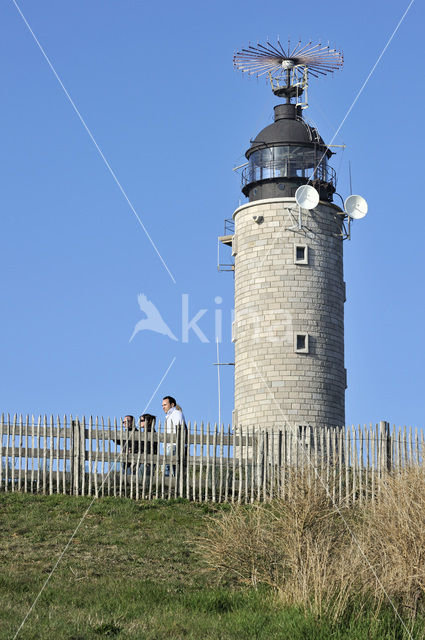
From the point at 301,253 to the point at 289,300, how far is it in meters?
1.61

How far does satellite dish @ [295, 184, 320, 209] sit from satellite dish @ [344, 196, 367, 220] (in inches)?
62.1

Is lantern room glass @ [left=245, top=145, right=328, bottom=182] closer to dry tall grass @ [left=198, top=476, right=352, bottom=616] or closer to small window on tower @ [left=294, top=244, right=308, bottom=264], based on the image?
small window on tower @ [left=294, top=244, right=308, bottom=264]

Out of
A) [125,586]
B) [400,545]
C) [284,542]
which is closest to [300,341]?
[284,542]

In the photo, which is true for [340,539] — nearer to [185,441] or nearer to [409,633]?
[409,633]

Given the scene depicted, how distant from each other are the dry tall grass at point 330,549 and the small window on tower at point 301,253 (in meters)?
17.1

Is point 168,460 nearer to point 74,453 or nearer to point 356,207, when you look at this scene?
point 74,453

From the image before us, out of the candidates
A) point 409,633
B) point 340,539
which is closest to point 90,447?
point 340,539

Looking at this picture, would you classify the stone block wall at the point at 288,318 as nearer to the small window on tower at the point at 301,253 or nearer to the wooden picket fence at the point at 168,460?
the small window on tower at the point at 301,253

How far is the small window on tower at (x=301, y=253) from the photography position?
32.6 meters

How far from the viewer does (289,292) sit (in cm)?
3238

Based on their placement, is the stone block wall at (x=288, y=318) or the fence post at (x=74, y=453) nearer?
the fence post at (x=74, y=453)

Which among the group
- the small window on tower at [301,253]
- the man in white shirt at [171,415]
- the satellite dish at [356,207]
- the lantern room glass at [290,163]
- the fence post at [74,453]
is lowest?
the fence post at [74,453]

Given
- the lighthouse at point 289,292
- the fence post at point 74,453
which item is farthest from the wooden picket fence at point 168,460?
the lighthouse at point 289,292

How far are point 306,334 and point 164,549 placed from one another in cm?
1575
